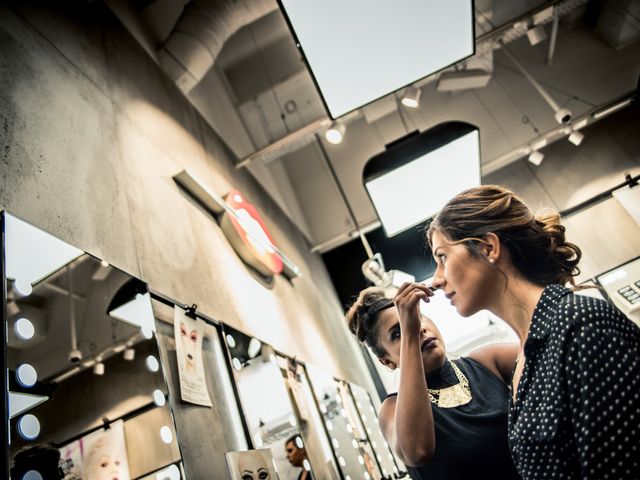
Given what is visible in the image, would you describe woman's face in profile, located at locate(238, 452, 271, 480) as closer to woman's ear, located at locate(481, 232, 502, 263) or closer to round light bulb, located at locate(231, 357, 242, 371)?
round light bulb, located at locate(231, 357, 242, 371)

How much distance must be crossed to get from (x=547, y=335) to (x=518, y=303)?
0.71ft

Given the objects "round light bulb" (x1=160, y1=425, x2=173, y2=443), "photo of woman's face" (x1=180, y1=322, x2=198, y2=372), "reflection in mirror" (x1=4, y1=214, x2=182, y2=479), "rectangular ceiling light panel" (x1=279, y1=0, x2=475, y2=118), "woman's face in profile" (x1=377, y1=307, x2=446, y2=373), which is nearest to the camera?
"reflection in mirror" (x1=4, y1=214, x2=182, y2=479)

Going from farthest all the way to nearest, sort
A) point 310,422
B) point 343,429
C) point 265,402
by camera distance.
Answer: point 343,429 → point 310,422 → point 265,402

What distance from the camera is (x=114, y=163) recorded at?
1.94 m

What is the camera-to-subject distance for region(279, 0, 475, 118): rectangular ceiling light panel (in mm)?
2756

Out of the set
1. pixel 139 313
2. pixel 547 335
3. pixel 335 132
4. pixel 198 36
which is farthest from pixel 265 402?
pixel 335 132

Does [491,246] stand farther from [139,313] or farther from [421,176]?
[421,176]

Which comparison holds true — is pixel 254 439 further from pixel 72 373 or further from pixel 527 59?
pixel 527 59

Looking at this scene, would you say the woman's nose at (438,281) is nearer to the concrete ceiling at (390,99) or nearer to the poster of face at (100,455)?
the poster of face at (100,455)

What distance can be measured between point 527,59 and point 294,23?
624 centimetres

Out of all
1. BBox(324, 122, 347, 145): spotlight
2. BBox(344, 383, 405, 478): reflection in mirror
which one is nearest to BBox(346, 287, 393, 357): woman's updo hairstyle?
BBox(344, 383, 405, 478): reflection in mirror

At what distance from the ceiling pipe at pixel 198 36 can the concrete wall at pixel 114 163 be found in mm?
189

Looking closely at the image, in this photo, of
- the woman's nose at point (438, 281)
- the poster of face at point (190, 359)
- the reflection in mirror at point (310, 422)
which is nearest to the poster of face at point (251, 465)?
the poster of face at point (190, 359)

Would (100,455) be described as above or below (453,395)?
above
